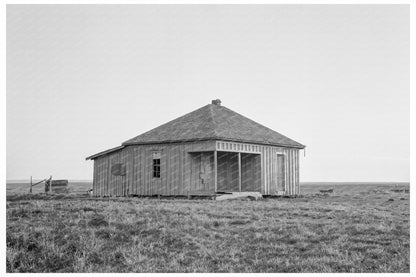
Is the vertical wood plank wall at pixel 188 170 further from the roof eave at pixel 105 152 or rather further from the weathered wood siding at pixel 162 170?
the roof eave at pixel 105 152

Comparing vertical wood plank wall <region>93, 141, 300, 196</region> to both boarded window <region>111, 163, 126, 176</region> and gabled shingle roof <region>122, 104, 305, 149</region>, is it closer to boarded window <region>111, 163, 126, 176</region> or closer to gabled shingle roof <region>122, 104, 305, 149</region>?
boarded window <region>111, 163, 126, 176</region>

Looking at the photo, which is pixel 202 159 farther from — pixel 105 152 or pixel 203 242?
pixel 203 242

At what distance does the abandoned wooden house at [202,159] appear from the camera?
24594 millimetres

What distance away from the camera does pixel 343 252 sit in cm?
1036

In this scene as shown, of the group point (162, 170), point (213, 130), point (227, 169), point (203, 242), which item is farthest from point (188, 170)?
point (203, 242)

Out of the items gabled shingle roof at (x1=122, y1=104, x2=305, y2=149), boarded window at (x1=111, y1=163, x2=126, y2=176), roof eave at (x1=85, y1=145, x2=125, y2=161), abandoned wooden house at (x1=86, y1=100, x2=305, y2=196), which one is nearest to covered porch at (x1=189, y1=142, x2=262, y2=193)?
abandoned wooden house at (x1=86, y1=100, x2=305, y2=196)

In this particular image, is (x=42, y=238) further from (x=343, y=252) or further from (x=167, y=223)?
(x=343, y=252)

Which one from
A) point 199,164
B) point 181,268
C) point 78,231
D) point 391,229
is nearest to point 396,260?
point 391,229

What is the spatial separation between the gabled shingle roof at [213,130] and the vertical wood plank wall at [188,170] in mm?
382

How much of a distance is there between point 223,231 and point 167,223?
1721 mm

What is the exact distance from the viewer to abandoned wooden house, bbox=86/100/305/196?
2459cm

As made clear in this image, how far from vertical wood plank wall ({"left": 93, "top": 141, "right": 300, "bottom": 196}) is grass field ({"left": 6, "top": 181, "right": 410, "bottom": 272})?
9.05 metres

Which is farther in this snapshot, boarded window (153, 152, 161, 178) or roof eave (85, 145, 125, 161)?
roof eave (85, 145, 125, 161)

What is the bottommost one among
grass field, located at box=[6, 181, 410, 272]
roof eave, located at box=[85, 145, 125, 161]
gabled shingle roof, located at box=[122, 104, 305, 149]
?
grass field, located at box=[6, 181, 410, 272]
